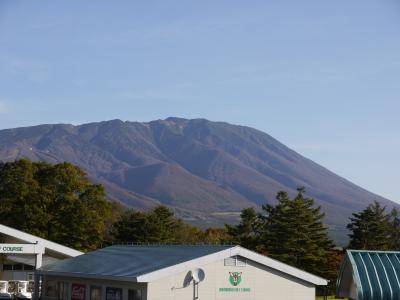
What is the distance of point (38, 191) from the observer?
6188 cm

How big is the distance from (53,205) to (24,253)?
19538mm

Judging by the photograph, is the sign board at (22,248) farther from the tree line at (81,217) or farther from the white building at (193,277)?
the tree line at (81,217)

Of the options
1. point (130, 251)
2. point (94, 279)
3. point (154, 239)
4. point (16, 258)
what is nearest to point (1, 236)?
point (16, 258)

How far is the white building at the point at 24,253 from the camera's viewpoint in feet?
139

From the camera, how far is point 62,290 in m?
39.4

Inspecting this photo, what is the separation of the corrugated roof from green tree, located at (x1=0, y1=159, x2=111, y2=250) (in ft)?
62.3

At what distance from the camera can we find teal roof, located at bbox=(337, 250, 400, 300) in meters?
27.0

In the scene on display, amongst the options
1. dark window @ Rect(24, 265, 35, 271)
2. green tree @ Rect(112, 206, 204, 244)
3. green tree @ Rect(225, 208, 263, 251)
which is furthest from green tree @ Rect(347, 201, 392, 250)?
dark window @ Rect(24, 265, 35, 271)

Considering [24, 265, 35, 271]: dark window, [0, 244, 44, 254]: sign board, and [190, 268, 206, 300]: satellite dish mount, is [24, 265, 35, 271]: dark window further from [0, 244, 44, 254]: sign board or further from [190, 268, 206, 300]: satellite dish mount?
[190, 268, 206, 300]: satellite dish mount

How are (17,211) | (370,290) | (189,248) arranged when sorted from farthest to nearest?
(17,211) < (189,248) < (370,290)

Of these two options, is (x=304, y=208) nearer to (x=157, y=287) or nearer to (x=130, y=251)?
(x=130, y=251)

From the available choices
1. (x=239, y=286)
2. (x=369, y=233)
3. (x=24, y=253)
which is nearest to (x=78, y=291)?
(x=24, y=253)

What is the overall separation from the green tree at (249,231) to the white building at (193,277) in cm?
3253

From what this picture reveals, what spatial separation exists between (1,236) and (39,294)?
7.82 meters
